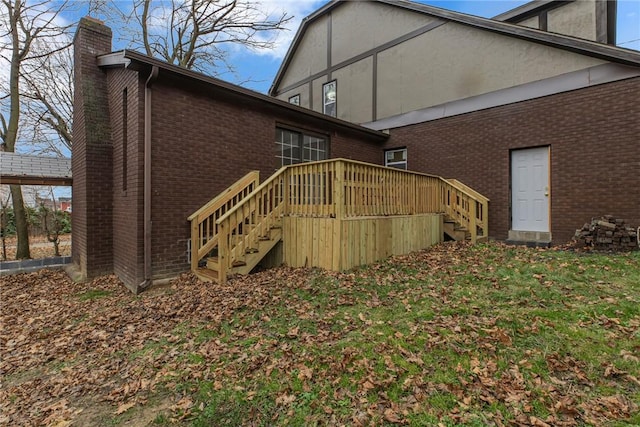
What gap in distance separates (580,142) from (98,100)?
448 inches

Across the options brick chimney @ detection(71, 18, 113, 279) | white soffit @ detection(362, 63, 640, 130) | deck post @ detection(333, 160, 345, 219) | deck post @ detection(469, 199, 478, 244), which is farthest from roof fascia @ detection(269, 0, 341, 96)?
deck post @ detection(333, 160, 345, 219)

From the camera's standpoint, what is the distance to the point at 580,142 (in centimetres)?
742

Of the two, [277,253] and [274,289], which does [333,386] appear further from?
[277,253]

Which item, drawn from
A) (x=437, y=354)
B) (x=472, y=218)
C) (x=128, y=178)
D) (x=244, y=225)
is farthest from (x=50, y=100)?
(x=437, y=354)

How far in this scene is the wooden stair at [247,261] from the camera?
5.60 metres

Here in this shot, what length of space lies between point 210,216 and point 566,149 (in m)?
8.62

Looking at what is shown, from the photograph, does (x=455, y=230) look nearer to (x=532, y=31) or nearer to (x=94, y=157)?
(x=532, y=31)

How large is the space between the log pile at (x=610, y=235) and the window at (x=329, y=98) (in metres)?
9.36

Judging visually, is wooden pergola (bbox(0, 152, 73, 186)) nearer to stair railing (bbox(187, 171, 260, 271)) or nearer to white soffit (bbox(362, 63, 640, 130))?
stair railing (bbox(187, 171, 260, 271))

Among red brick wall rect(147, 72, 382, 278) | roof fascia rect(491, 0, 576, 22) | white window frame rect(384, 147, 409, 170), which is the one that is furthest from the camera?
white window frame rect(384, 147, 409, 170)

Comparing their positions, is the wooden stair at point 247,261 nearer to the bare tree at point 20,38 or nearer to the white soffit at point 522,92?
the white soffit at point 522,92

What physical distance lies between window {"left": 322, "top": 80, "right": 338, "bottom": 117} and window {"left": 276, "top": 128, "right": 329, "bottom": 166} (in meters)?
4.33

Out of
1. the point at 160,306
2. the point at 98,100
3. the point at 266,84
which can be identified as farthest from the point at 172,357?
the point at 266,84

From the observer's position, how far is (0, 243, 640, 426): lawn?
92.4 inches
